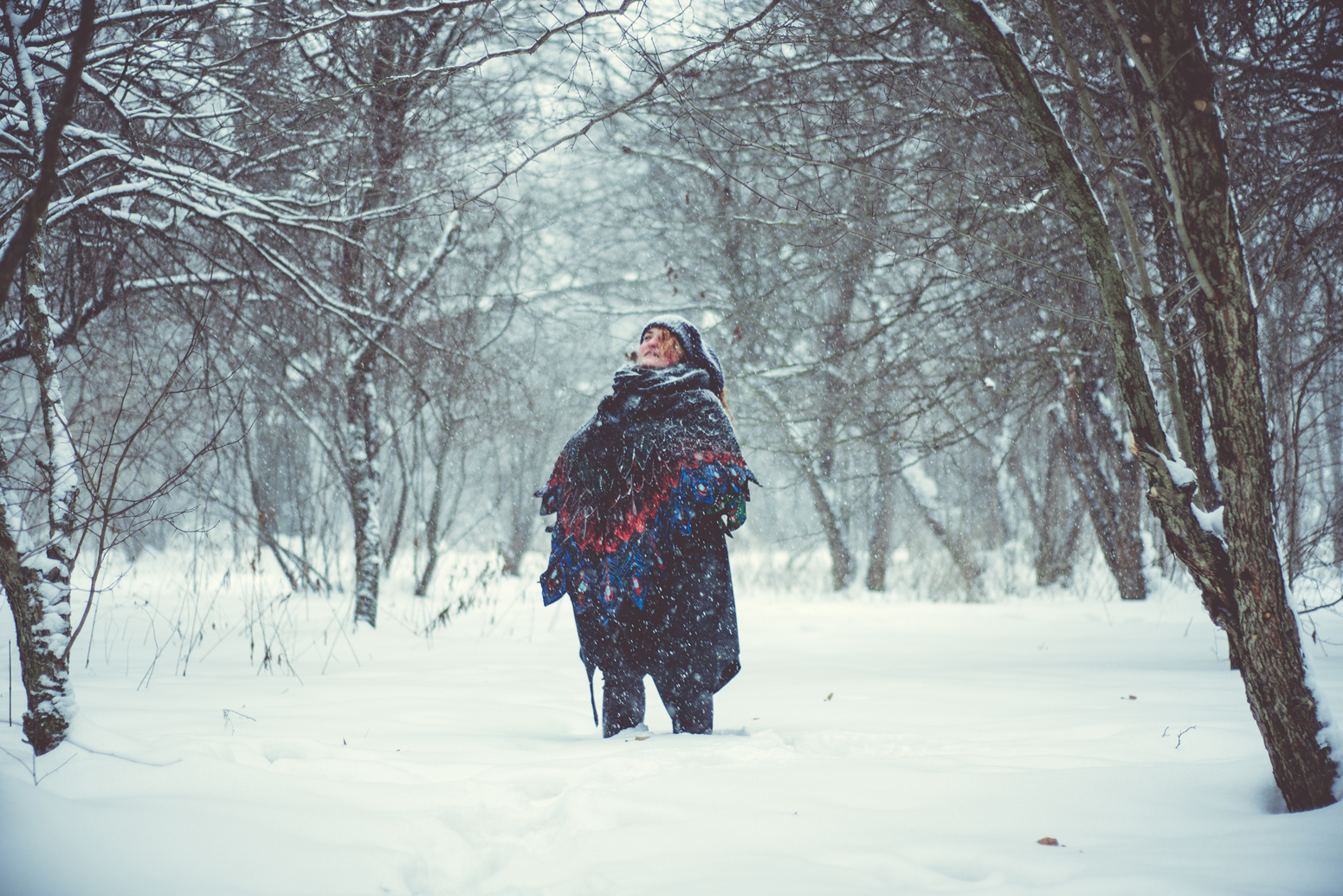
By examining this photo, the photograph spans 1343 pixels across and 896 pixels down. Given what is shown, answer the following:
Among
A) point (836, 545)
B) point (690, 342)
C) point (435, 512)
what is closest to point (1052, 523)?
point (836, 545)

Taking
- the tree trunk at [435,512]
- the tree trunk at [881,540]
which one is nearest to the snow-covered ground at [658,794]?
the tree trunk at [435,512]

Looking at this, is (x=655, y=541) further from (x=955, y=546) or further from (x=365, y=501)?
(x=955, y=546)

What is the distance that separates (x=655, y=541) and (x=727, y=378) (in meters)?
5.79

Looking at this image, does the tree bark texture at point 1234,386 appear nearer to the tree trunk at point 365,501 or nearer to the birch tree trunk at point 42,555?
the birch tree trunk at point 42,555

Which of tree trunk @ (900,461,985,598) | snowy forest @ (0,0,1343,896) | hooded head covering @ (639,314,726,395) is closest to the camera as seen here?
snowy forest @ (0,0,1343,896)

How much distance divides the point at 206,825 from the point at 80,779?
0.46m

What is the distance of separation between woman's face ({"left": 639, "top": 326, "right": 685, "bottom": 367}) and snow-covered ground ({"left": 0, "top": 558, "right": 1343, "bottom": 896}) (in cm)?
135

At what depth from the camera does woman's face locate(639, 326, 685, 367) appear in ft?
9.73

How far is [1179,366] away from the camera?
226 cm

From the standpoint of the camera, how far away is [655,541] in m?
2.69

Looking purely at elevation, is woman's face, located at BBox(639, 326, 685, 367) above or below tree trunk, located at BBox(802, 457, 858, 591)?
above

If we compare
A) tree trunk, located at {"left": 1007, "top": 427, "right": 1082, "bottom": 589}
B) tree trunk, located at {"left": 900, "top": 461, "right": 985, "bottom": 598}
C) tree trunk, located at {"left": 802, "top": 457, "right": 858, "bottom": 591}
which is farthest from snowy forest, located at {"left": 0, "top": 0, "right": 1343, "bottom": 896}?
tree trunk, located at {"left": 802, "top": 457, "right": 858, "bottom": 591}

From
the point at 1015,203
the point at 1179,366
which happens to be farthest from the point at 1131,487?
the point at 1179,366

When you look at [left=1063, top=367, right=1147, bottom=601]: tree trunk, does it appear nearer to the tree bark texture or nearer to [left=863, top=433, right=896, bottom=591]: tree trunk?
[left=863, top=433, right=896, bottom=591]: tree trunk
